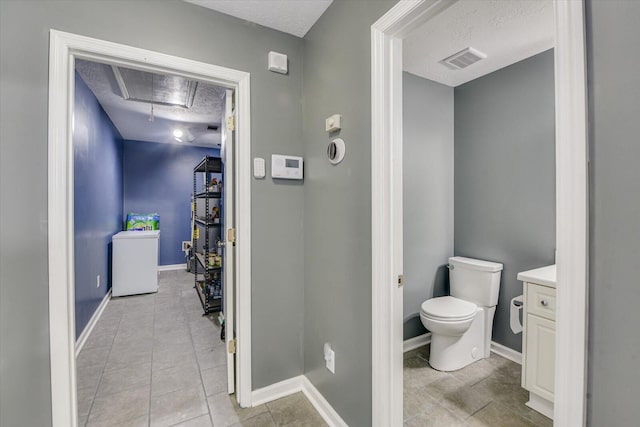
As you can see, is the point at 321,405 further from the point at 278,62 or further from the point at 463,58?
the point at 463,58

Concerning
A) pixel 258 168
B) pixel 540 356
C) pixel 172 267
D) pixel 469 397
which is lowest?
pixel 469 397

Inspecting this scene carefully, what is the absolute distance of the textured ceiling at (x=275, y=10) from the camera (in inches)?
65.3

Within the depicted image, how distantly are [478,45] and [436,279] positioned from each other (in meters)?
2.02

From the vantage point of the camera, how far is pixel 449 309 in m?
2.20

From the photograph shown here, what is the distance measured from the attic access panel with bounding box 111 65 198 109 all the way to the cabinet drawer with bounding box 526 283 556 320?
300cm

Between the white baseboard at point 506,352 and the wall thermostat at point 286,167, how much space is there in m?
2.29

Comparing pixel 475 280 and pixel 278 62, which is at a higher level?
pixel 278 62

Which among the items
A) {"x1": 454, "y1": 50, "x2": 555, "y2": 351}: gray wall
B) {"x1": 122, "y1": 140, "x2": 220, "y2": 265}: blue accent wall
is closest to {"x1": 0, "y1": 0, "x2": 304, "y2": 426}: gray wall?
{"x1": 454, "y1": 50, "x2": 555, "y2": 351}: gray wall

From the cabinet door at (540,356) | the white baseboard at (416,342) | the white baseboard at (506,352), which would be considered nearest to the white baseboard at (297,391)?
the white baseboard at (416,342)

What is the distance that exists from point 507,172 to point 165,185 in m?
5.77

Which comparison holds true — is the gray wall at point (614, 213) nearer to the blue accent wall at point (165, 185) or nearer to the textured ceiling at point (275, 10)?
the textured ceiling at point (275, 10)

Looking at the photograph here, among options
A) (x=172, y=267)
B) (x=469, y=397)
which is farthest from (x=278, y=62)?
(x=172, y=267)

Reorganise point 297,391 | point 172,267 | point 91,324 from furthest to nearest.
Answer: point 172,267, point 91,324, point 297,391

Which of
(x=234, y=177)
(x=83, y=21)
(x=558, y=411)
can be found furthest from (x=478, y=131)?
(x=83, y=21)
